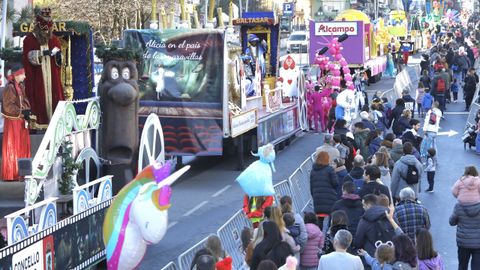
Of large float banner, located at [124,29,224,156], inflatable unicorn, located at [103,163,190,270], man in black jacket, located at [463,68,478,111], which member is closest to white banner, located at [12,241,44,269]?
inflatable unicorn, located at [103,163,190,270]

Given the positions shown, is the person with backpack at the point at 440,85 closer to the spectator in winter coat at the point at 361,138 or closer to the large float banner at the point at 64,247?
the spectator in winter coat at the point at 361,138

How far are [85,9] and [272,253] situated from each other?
49.0m

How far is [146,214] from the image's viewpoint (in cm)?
1136

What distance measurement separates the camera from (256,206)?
50.6 feet

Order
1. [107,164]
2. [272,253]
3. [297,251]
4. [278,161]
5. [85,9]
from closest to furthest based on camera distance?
[272,253] < [297,251] < [107,164] < [278,161] < [85,9]

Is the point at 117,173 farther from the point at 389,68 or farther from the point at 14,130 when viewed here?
the point at 389,68

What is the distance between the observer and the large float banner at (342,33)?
44.1 metres

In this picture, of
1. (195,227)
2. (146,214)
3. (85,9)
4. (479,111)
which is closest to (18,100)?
(146,214)

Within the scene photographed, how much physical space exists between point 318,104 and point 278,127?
4138mm

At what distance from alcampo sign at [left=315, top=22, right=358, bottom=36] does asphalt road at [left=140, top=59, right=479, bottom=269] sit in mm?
12041

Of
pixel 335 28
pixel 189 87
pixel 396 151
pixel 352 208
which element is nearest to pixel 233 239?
pixel 352 208

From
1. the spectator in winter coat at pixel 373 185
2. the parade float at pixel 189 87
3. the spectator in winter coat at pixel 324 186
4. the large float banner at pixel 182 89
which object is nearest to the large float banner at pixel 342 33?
the parade float at pixel 189 87

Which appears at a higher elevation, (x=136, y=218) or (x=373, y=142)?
(x=136, y=218)

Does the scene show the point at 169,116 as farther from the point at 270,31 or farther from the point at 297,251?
the point at 297,251
